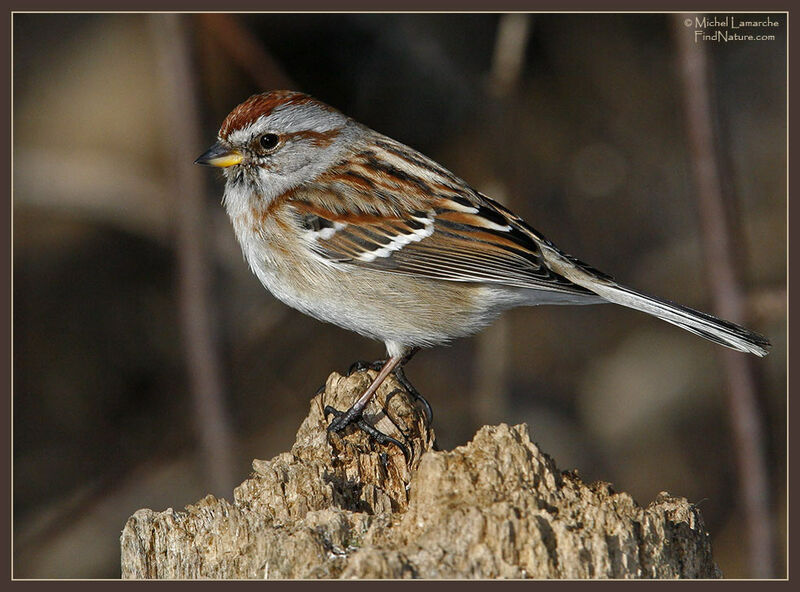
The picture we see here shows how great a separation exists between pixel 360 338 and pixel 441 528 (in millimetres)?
5342

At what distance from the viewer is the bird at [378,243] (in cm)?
529

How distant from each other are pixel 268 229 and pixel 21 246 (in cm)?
349

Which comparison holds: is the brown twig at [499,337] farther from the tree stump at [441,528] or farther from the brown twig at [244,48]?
the tree stump at [441,528]

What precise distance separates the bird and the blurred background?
1.82m

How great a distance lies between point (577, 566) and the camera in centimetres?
311

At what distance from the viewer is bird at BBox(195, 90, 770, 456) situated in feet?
17.4

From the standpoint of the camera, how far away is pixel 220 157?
5590 millimetres

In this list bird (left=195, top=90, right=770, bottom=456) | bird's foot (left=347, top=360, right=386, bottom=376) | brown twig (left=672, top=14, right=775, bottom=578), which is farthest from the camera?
brown twig (left=672, top=14, right=775, bottom=578)

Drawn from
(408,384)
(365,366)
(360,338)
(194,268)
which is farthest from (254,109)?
(360,338)

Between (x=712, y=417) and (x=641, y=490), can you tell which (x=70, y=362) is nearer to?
(x=641, y=490)

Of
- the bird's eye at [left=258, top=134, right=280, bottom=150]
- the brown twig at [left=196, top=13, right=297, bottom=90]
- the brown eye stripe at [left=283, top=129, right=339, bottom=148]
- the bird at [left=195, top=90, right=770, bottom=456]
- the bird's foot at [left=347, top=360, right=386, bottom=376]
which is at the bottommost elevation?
the bird's foot at [left=347, top=360, right=386, bottom=376]

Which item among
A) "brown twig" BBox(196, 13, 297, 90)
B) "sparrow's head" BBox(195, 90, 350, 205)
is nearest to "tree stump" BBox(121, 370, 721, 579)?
"sparrow's head" BBox(195, 90, 350, 205)

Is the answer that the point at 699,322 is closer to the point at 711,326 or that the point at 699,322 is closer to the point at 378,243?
the point at 711,326

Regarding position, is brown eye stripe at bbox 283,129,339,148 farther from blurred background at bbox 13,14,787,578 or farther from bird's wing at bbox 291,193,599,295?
blurred background at bbox 13,14,787,578
